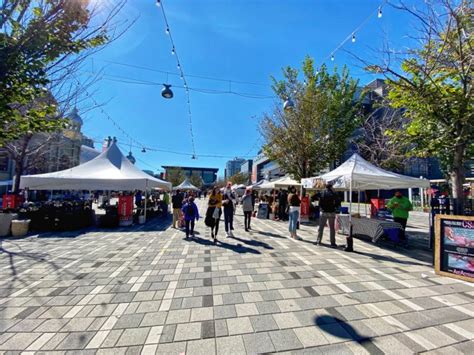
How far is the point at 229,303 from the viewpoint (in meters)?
3.26

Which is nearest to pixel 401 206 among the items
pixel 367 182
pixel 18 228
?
pixel 367 182

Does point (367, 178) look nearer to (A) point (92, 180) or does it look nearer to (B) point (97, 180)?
(B) point (97, 180)

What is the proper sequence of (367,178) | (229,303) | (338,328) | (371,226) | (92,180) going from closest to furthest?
1. (338,328)
2. (229,303)
3. (367,178)
4. (371,226)
5. (92,180)

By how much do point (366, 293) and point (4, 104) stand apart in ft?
20.0

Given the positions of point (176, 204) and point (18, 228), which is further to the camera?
point (176, 204)

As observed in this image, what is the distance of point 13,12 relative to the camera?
10.8ft

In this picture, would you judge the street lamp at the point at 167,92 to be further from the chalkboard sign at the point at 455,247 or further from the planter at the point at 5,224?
the chalkboard sign at the point at 455,247

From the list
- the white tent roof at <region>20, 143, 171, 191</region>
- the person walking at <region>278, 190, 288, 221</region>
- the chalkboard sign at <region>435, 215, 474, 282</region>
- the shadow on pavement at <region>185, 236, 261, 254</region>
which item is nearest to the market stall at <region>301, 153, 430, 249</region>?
the chalkboard sign at <region>435, 215, 474, 282</region>

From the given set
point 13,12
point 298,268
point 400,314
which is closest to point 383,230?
point 298,268

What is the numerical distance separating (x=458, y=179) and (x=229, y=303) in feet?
22.6

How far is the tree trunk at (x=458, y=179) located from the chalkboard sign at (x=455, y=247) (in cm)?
225

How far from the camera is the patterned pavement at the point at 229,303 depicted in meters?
2.40

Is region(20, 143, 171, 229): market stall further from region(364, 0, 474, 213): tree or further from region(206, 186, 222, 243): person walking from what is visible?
region(364, 0, 474, 213): tree

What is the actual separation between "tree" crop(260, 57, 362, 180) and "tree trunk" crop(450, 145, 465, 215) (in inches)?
327
